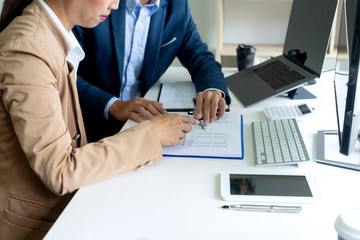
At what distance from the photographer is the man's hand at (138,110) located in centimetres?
122

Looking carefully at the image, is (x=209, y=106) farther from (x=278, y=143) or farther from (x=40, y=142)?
(x=40, y=142)

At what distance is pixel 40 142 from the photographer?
2.56 ft

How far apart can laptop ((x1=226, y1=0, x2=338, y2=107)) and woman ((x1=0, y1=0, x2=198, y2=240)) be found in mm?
482

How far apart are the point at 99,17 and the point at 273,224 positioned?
2.28 ft

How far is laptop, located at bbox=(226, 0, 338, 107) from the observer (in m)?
1.32

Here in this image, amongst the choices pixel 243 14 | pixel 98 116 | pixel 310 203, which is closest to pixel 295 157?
pixel 310 203

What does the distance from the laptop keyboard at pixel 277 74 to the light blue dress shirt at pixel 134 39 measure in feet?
1.62

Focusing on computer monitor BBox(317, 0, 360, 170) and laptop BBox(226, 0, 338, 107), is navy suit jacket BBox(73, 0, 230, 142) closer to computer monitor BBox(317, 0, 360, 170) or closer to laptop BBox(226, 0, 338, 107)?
laptop BBox(226, 0, 338, 107)

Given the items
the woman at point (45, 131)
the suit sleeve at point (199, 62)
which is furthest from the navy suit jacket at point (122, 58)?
the woman at point (45, 131)

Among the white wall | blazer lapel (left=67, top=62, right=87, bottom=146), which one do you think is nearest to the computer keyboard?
blazer lapel (left=67, top=62, right=87, bottom=146)

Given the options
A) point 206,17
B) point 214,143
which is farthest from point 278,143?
point 206,17

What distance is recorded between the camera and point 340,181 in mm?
854

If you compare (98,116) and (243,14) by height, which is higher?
(243,14)

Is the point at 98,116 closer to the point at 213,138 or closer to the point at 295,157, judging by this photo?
the point at 213,138
